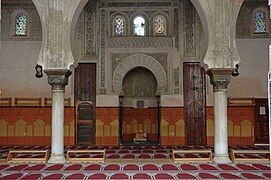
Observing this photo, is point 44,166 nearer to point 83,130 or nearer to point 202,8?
point 83,130

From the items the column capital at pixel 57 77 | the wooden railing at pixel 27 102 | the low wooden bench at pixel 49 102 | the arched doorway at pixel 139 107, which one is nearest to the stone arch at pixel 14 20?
the wooden railing at pixel 27 102

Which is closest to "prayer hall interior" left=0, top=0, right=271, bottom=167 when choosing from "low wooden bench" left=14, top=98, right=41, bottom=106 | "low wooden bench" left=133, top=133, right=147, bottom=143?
"low wooden bench" left=14, top=98, right=41, bottom=106

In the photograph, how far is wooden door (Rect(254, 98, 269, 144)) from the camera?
11.4 metres

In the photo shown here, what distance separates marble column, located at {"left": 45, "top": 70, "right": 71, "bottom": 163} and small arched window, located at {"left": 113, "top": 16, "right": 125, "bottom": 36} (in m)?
4.48

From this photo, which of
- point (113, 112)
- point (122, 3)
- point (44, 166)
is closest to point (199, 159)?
point (44, 166)

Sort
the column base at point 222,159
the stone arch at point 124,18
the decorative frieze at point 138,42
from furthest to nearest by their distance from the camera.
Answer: the stone arch at point 124,18 → the decorative frieze at point 138,42 → the column base at point 222,159

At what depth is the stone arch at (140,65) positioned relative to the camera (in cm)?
1150

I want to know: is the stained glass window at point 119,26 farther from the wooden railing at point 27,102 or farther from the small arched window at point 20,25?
the small arched window at point 20,25

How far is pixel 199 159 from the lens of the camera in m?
7.64

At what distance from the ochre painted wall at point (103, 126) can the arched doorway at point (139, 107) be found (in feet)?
3.83

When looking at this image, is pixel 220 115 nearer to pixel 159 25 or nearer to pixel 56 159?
pixel 56 159

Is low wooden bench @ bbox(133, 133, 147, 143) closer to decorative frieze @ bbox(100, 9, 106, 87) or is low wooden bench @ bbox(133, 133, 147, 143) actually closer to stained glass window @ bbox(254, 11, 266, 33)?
decorative frieze @ bbox(100, 9, 106, 87)

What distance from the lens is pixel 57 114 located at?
7781mm

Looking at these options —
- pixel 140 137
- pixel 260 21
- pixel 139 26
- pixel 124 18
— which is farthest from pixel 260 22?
pixel 140 137
